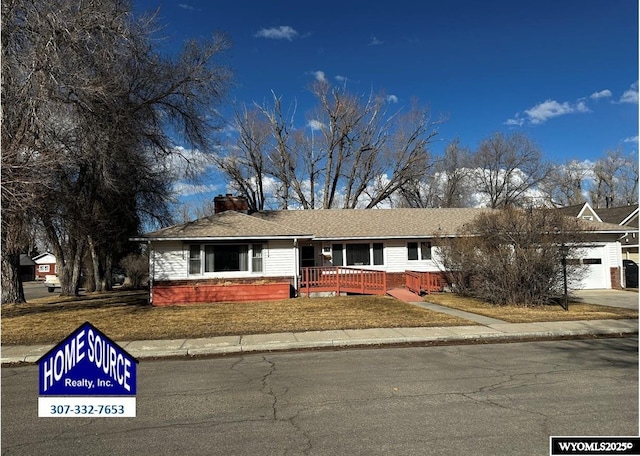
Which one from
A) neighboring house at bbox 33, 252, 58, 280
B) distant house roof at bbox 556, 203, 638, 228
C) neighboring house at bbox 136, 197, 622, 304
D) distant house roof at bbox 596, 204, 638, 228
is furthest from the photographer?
neighboring house at bbox 33, 252, 58, 280

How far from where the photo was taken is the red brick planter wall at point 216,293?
17906mm

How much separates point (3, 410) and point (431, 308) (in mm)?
12069

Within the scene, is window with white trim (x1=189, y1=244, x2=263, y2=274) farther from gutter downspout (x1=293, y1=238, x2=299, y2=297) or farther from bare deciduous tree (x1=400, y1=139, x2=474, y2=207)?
bare deciduous tree (x1=400, y1=139, x2=474, y2=207)

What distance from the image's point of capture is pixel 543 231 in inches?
565

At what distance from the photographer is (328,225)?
23734 mm

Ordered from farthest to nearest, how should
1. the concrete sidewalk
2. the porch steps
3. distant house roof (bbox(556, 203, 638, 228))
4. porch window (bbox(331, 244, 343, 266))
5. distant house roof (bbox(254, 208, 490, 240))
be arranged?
1. distant house roof (bbox(556, 203, 638, 228))
2. porch window (bbox(331, 244, 343, 266))
3. distant house roof (bbox(254, 208, 490, 240))
4. the porch steps
5. the concrete sidewalk

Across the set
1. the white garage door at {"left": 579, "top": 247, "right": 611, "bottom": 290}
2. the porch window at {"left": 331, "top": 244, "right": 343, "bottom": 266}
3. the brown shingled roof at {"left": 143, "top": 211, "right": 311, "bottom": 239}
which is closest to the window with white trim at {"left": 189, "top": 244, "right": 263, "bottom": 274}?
the brown shingled roof at {"left": 143, "top": 211, "right": 311, "bottom": 239}

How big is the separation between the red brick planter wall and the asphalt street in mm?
9945

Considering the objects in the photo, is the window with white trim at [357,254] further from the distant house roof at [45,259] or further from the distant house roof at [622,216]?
the distant house roof at [45,259]

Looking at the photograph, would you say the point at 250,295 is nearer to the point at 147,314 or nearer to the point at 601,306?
the point at 147,314

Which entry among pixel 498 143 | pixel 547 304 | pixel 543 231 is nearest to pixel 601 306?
pixel 547 304

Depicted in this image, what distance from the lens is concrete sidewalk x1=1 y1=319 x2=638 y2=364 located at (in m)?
8.87

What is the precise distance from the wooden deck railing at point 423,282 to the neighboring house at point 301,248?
3.68 feet

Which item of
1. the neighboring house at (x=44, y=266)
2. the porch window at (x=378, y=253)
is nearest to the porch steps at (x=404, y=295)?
the porch window at (x=378, y=253)
